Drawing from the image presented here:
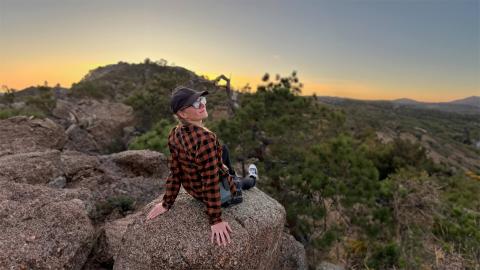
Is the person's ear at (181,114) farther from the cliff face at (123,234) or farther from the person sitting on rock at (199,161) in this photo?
the cliff face at (123,234)

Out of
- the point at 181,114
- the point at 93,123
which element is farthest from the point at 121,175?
the point at 93,123

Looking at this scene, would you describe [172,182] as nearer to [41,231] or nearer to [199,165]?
[199,165]

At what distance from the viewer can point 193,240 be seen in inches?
139

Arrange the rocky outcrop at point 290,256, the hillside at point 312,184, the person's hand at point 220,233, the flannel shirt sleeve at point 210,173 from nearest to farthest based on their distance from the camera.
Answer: the flannel shirt sleeve at point 210,173
the person's hand at point 220,233
the rocky outcrop at point 290,256
the hillside at point 312,184

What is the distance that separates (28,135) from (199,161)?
28.3ft

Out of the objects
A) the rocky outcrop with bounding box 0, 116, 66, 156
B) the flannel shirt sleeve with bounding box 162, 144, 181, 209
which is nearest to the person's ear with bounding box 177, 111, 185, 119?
the flannel shirt sleeve with bounding box 162, 144, 181, 209

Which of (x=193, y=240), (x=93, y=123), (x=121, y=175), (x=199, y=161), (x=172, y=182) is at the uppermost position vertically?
(x=199, y=161)

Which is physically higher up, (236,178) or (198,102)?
(198,102)

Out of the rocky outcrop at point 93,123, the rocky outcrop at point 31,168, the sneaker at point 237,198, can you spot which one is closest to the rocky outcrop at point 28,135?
the rocky outcrop at point 31,168

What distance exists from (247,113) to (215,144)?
23.6 feet

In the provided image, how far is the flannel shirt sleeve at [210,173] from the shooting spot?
3.24 meters

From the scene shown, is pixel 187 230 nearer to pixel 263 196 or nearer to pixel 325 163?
pixel 263 196

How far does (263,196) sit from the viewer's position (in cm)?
452

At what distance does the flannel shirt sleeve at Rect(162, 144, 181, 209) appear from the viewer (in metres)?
3.61
